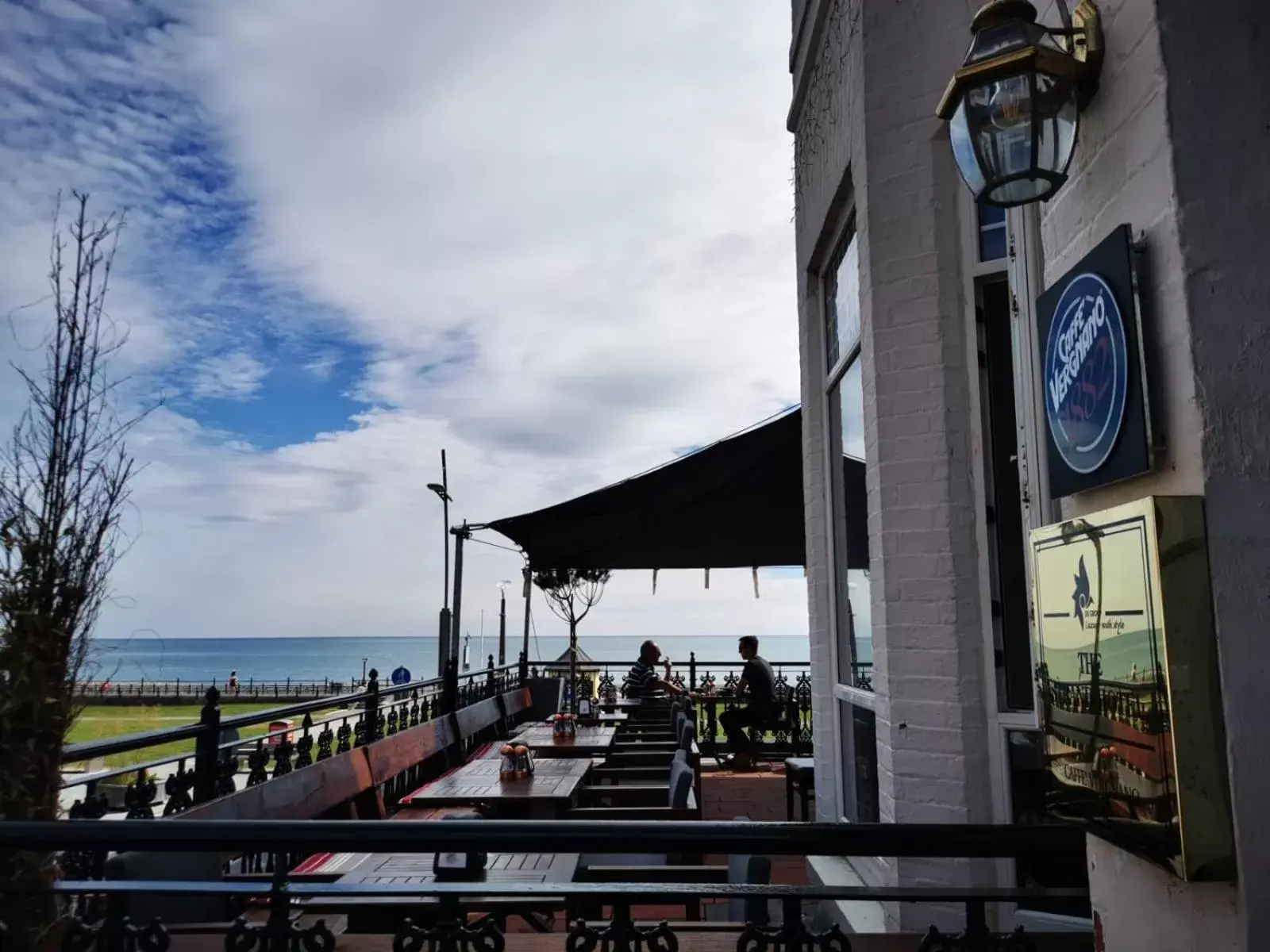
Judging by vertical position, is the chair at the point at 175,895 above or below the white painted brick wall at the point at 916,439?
below

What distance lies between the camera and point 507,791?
521cm

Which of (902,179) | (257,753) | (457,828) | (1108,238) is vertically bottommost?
(257,753)

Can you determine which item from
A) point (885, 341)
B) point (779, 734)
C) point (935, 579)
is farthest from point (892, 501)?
point (779, 734)

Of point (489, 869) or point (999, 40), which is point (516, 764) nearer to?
point (489, 869)

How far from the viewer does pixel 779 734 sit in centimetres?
1020

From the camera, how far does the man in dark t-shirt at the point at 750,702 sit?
9.10 metres

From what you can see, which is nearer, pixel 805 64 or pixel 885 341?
pixel 885 341

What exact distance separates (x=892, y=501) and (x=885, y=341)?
1.88 ft

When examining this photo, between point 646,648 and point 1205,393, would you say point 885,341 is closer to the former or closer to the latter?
point 1205,393

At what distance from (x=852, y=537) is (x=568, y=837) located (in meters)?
2.34

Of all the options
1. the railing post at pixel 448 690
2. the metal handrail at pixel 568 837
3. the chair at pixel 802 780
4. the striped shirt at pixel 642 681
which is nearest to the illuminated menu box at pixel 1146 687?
the metal handrail at pixel 568 837

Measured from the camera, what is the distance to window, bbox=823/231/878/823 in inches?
140

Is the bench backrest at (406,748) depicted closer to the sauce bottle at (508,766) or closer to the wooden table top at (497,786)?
the wooden table top at (497,786)

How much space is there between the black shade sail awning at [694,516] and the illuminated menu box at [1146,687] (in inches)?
151
